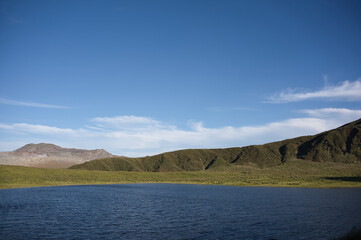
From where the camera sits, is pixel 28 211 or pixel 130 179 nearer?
pixel 28 211

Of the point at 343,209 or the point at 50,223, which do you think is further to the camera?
the point at 343,209

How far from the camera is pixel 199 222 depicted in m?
39.2

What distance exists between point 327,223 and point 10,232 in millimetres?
39254

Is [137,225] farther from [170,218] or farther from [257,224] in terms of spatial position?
[257,224]

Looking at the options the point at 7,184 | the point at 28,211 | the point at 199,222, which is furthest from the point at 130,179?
the point at 199,222

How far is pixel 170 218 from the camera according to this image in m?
42.2

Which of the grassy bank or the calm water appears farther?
the grassy bank

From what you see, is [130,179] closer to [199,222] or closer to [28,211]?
[28,211]

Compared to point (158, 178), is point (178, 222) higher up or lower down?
higher up

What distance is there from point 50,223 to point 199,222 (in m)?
20.4

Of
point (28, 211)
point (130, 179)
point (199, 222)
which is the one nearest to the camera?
point (199, 222)

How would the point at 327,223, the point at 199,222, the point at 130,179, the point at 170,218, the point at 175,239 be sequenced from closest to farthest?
the point at 175,239 → the point at 327,223 → the point at 199,222 → the point at 170,218 → the point at 130,179

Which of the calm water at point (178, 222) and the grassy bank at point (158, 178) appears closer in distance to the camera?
the calm water at point (178, 222)

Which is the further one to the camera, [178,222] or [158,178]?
[158,178]
